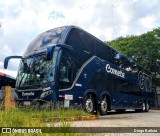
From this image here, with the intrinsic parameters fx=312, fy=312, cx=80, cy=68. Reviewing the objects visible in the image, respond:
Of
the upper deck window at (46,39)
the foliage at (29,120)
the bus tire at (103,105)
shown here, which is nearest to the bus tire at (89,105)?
the bus tire at (103,105)

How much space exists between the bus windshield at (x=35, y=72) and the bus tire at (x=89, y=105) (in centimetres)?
243

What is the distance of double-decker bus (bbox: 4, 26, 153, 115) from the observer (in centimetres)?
1254

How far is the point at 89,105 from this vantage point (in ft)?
46.9

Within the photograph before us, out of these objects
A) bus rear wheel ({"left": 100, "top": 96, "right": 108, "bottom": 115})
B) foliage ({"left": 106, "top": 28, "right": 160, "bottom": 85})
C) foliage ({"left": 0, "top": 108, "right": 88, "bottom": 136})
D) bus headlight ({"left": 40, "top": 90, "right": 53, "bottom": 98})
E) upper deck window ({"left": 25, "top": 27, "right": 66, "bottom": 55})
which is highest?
foliage ({"left": 106, "top": 28, "right": 160, "bottom": 85})

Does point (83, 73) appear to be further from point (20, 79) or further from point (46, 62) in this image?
point (20, 79)

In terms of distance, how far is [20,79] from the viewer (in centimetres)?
1380

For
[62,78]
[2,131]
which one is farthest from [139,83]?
[2,131]

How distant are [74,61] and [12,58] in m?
3.03

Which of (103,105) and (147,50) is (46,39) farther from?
(147,50)

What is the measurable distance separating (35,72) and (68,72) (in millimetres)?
1381

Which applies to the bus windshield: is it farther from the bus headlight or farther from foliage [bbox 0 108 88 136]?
foliage [bbox 0 108 88 136]

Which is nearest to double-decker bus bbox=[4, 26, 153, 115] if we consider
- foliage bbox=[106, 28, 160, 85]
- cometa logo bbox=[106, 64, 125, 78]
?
cometa logo bbox=[106, 64, 125, 78]

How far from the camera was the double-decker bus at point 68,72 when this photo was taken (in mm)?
12539

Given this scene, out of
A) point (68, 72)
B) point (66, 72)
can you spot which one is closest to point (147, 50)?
point (68, 72)
